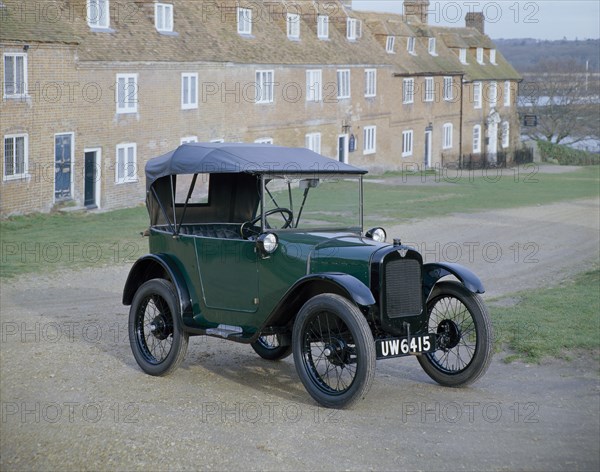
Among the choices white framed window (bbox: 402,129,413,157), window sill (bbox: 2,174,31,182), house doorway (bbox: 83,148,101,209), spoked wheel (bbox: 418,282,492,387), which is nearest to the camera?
spoked wheel (bbox: 418,282,492,387)

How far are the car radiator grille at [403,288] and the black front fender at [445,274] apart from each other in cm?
36

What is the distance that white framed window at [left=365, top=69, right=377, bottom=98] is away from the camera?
46.5m

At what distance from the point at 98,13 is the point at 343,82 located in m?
16.3

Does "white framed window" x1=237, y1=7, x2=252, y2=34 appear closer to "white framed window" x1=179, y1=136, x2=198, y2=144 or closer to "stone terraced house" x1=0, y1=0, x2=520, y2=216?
"stone terraced house" x1=0, y1=0, x2=520, y2=216

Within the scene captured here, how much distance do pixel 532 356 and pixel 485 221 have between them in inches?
715

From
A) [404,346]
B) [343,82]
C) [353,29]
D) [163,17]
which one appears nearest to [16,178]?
[163,17]

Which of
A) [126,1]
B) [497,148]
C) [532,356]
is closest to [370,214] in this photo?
[126,1]

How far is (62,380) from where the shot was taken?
10203mm

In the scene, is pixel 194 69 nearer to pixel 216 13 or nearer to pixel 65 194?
pixel 216 13

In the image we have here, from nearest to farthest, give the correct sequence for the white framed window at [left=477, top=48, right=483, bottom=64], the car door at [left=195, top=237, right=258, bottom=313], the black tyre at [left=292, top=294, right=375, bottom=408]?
the black tyre at [left=292, top=294, right=375, bottom=408]
the car door at [left=195, top=237, right=258, bottom=313]
the white framed window at [left=477, top=48, right=483, bottom=64]

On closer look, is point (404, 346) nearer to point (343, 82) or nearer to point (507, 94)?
point (343, 82)

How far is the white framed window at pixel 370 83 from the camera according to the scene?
4645 centimetres

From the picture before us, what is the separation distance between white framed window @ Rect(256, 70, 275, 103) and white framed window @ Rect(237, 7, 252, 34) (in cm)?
190

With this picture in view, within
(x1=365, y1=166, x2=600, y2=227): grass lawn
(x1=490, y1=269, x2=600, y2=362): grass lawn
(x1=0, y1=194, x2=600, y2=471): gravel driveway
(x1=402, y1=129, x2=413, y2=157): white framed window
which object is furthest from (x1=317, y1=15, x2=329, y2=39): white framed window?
(x1=0, y1=194, x2=600, y2=471): gravel driveway
